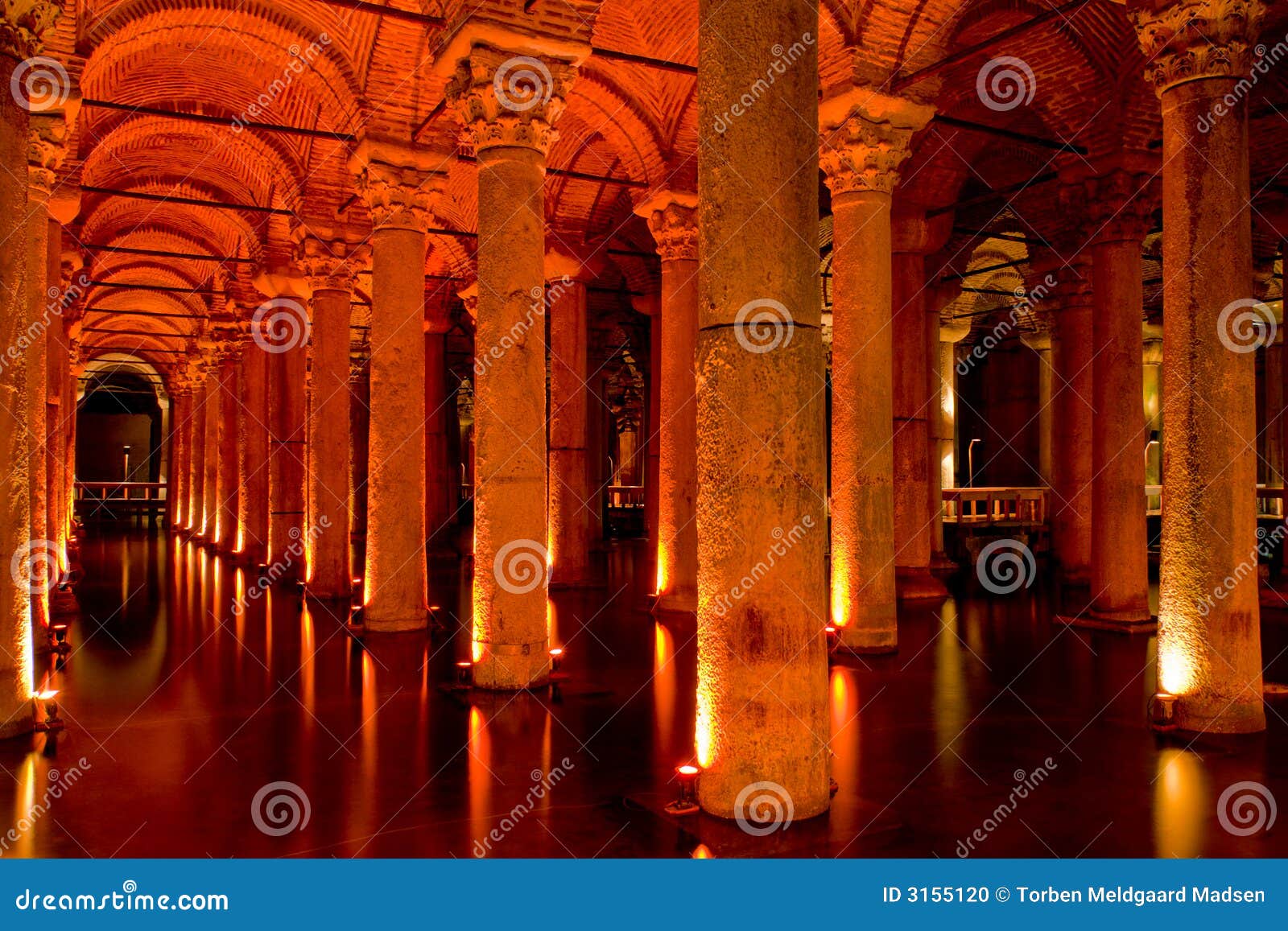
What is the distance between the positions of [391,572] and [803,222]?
22.3 ft

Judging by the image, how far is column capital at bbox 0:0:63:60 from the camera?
6.07 metres

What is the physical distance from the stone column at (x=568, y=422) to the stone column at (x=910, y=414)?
14.6 feet

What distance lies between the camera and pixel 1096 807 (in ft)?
16.3

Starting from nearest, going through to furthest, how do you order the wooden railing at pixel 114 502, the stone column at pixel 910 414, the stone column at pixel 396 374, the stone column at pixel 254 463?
1. the stone column at pixel 396 374
2. the stone column at pixel 910 414
3. the stone column at pixel 254 463
4. the wooden railing at pixel 114 502

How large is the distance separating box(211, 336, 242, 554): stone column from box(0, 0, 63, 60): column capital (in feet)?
45.2

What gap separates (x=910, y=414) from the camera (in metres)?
12.5

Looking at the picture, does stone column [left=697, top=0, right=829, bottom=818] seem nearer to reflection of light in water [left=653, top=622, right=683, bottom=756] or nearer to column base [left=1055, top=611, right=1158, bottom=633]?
reflection of light in water [left=653, top=622, right=683, bottom=756]

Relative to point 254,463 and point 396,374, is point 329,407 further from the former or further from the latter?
point 254,463

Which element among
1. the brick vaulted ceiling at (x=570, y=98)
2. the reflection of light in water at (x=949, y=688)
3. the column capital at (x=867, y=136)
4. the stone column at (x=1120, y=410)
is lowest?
the reflection of light in water at (x=949, y=688)

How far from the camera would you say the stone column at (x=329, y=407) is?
12.2 metres

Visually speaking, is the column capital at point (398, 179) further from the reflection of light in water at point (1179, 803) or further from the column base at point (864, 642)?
the reflection of light in water at point (1179, 803)

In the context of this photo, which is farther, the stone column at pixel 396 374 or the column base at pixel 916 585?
the column base at pixel 916 585

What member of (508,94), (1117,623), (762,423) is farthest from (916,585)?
(762,423)

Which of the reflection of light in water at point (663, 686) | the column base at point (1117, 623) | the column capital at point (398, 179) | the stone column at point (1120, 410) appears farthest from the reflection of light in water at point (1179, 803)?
the column capital at point (398, 179)
